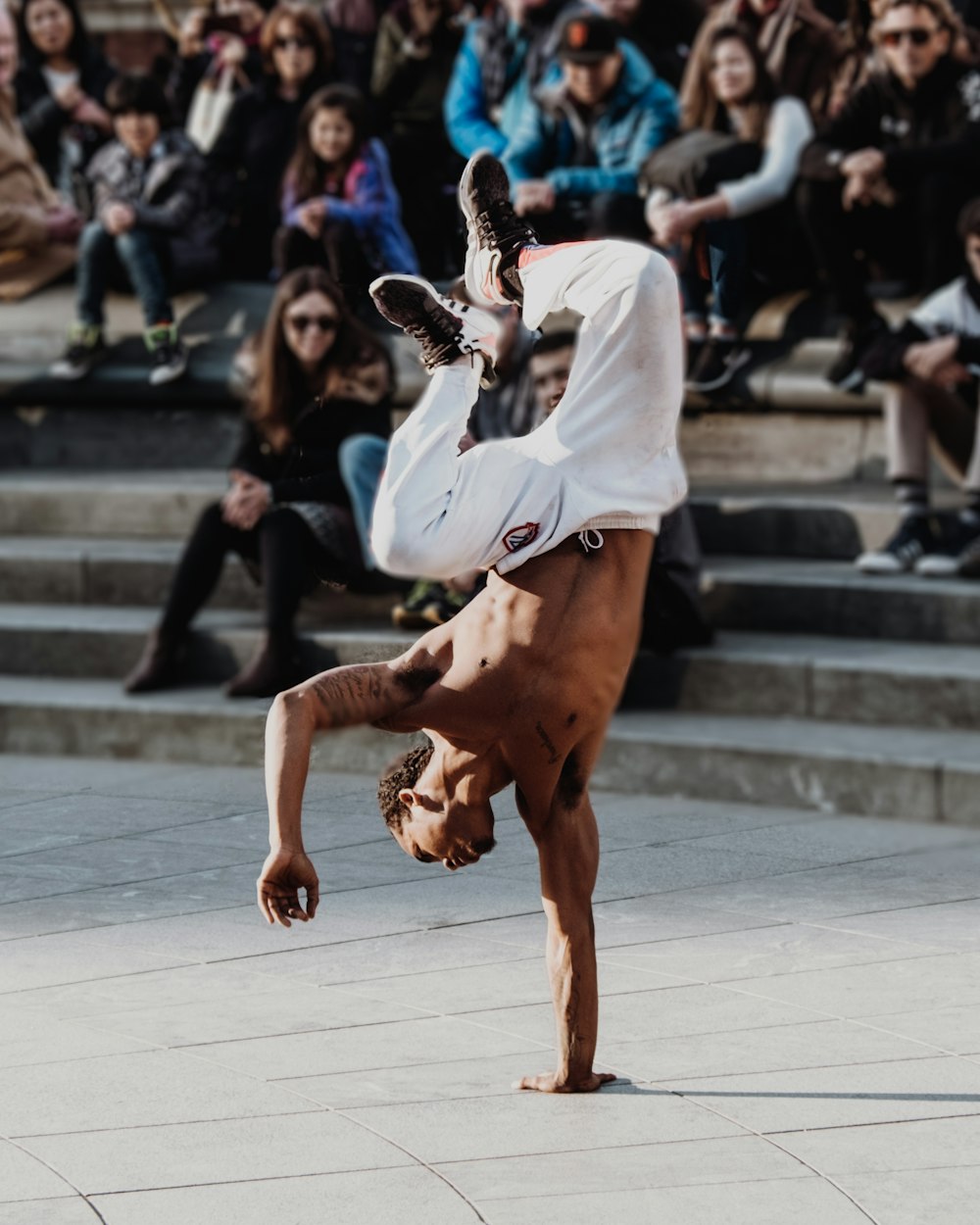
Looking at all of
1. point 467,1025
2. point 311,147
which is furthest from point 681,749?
point 311,147

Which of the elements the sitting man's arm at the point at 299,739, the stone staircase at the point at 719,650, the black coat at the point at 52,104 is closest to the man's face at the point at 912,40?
the stone staircase at the point at 719,650

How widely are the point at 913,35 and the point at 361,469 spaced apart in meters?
3.16

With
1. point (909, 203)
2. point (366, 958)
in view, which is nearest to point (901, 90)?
point (909, 203)

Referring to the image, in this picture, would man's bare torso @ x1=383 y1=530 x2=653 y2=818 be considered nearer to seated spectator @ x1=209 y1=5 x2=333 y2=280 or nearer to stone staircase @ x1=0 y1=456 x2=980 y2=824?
stone staircase @ x1=0 y1=456 x2=980 y2=824

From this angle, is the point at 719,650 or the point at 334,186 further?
the point at 334,186

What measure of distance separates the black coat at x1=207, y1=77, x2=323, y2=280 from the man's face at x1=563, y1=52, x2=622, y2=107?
182 cm

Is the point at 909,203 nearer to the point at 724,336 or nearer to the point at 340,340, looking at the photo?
the point at 724,336

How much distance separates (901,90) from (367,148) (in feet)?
7.65

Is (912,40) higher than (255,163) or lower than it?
higher

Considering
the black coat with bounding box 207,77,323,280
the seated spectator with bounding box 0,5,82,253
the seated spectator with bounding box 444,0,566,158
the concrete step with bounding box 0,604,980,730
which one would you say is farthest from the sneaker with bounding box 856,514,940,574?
the seated spectator with bounding box 0,5,82,253

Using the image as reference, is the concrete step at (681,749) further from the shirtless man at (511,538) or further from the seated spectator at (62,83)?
the seated spectator at (62,83)

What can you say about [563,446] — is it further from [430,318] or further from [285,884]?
[285,884]

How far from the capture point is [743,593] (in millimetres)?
8133

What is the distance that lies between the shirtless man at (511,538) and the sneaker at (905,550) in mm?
4138
